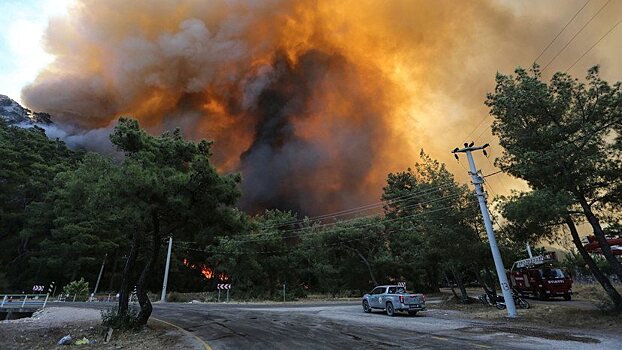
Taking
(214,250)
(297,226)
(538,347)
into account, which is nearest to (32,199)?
(214,250)

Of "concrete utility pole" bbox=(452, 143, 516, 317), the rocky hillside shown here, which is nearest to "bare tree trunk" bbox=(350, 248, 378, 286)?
"concrete utility pole" bbox=(452, 143, 516, 317)

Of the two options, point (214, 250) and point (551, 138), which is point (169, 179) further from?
point (214, 250)

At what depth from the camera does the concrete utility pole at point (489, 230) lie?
17.8 meters

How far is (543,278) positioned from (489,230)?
12.2 m

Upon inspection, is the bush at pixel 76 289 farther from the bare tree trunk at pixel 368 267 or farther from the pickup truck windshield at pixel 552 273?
the pickup truck windshield at pixel 552 273

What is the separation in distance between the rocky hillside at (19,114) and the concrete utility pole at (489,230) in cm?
15789

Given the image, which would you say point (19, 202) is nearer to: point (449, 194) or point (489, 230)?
point (449, 194)

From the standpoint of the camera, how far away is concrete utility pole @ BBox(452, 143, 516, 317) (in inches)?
701

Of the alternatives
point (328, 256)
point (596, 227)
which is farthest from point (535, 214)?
point (328, 256)

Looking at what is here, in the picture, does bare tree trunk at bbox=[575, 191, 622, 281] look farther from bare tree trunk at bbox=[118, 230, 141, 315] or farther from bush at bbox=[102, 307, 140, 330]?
bare tree trunk at bbox=[118, 230, 141, 315]

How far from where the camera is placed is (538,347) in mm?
9484

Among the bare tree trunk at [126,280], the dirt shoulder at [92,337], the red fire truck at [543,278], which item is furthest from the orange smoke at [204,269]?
the red fire truck at [543,278]

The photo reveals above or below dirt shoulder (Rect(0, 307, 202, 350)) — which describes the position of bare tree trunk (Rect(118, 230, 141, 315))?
above

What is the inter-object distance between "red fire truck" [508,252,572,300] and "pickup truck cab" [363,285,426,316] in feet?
36.4
